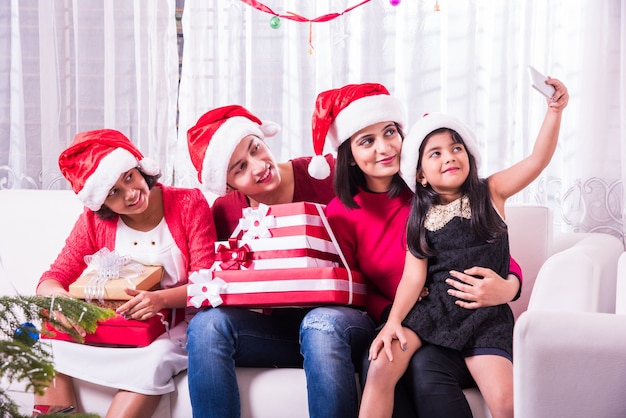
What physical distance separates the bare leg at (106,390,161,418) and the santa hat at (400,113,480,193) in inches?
33.4

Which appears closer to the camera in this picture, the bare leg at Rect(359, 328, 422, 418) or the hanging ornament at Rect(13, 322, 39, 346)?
the hanging ornament at Rect(13, 322, 39, 346)

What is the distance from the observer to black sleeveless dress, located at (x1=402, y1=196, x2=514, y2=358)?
1579 millimetres

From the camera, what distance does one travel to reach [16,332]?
34.7 inches

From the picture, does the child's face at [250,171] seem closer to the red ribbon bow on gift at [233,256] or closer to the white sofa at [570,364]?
the red ribbon bow on gift at [233,256]

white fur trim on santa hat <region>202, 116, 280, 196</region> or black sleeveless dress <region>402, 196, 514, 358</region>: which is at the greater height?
white fur trim on santa hat <region>202, 116, 280, 196</region>

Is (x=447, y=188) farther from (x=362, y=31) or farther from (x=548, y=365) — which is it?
(x=362, y=31)

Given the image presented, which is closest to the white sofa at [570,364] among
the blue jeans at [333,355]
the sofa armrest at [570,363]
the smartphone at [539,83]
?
the sofa armrest at [570,363]

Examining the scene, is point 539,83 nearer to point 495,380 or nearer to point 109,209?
point 495,380

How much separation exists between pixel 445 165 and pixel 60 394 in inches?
44.6

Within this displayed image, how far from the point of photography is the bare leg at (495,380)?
145 centimetres

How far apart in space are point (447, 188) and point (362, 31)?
0.97 meters

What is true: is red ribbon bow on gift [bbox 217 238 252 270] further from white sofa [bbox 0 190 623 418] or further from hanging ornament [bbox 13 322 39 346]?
hanging ornament [bbox 13 322 39 346]

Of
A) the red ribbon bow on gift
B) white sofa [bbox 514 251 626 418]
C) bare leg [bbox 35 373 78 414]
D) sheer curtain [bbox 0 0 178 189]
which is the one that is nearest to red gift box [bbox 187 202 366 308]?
the red ribbon bow on gift

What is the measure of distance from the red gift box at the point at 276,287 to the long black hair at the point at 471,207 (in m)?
0.19
